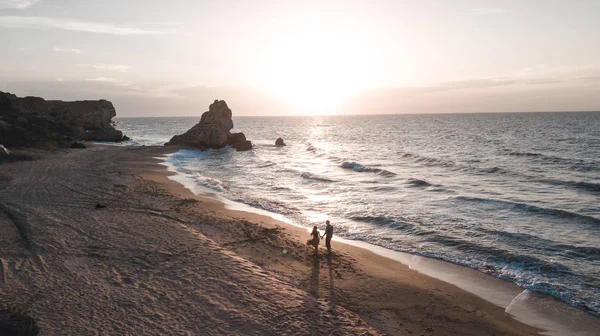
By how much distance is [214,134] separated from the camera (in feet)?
221

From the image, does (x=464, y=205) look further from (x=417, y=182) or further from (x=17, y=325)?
(x=17, y=325)

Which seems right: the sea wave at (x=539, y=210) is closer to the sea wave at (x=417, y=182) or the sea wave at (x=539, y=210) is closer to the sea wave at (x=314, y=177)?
the sea wave at (x=417, y=182)

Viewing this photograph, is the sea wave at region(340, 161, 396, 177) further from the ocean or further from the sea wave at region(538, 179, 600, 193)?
the sea wave at region(538, 179, 600, 193)

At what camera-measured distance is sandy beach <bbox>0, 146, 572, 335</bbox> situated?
1008 centimetres

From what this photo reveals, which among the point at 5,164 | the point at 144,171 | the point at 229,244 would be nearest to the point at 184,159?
the point at 144,171

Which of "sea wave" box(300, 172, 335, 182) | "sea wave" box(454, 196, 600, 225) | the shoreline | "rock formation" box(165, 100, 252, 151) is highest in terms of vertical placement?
"rock formation" box(165, 100, 252, 151)

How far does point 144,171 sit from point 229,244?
2331cm

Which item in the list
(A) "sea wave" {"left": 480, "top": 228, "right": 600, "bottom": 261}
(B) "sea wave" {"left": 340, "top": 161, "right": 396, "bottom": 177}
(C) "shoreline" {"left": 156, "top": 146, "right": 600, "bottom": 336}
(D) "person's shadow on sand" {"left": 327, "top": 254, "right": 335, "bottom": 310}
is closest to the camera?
(C) "shoreline" {"left": 156, "top": 146, "right": 600, "bottom": 336}

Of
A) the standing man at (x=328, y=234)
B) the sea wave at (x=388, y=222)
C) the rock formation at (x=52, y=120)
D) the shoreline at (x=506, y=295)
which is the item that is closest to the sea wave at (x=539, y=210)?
the sea wave at (x=388, y=222)

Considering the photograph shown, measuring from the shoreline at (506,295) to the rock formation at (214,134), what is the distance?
5154 centimetres

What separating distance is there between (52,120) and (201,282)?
7692 cm

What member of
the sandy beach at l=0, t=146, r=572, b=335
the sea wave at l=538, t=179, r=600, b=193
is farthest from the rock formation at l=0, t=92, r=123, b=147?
the sea wave at l=538, t=179, r=600, b=193

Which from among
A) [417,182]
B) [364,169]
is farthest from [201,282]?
[364,169]

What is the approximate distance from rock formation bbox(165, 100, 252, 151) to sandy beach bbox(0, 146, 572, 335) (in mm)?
47048
